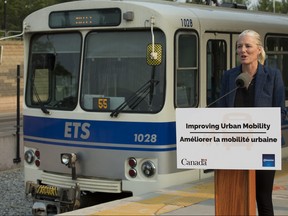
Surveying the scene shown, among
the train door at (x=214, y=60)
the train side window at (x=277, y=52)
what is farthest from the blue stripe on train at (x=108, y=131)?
the train side window at (x=277, y=52)

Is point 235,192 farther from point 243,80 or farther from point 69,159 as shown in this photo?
point 69,159

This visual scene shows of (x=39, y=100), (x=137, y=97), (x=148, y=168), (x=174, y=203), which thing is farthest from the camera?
(x=39, y=100)

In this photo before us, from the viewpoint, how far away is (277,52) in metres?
8.75

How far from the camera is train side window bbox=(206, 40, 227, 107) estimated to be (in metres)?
7.38

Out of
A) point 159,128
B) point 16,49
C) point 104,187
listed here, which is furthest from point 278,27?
point 16,49

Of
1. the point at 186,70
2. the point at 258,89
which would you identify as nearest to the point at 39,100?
the point at 186,70

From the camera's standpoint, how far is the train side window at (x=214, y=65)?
738 cm

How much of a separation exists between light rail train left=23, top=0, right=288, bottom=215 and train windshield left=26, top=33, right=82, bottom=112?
0.5 inches

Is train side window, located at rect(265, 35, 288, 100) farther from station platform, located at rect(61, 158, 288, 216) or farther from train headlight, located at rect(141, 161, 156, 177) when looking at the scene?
train headlight, located at rect(141, 161, 156, 177)

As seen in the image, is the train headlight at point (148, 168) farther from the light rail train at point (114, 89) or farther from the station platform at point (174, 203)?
the station platform at point (174, 203)

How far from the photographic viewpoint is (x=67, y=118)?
290 inches

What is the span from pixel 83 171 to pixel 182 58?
70.2 inches

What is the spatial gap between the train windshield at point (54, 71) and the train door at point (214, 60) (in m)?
1.55

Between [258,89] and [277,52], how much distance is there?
13.2 ft
